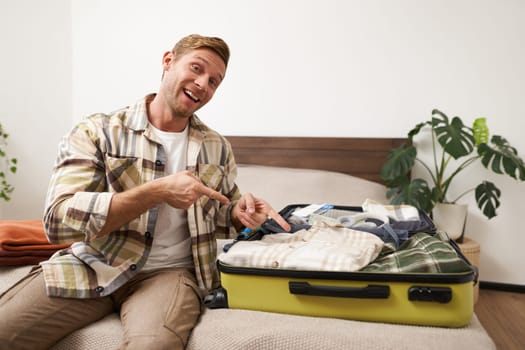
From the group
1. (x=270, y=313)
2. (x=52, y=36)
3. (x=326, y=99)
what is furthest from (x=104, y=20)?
(x=270, y=313)

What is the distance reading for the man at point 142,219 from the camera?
1.05m

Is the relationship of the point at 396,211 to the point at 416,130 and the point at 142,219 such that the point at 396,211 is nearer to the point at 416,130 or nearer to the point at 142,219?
the point at 142,219

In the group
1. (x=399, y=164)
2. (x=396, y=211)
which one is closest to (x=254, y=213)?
(x=396, y=211)

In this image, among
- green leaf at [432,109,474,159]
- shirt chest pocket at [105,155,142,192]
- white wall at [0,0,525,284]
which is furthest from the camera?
white wall at [0,0,525,284]

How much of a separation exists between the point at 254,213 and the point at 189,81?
1.47ft

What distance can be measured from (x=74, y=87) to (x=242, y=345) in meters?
2.96

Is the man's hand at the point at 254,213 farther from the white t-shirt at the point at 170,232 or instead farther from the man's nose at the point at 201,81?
the man's nose at the point at 201,81

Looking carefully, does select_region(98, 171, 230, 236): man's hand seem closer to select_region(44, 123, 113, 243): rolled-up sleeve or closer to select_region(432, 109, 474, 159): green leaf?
select_region(44, 123, 113, 243): rolled-up sleeve

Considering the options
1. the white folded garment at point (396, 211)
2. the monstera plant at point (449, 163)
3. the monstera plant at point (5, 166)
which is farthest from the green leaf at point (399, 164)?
the monstera plant at point (5, 166)

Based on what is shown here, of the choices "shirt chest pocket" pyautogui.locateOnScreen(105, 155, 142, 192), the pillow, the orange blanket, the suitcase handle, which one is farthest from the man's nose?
the pillow

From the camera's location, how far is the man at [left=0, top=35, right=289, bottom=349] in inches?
41.2

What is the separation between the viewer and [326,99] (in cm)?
276

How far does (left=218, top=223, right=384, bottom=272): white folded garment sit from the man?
13 cm

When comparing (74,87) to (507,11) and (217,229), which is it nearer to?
(217,229)
